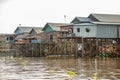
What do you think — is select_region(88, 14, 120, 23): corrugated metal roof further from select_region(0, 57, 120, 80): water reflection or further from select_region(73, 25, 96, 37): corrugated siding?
select_region(0, 57, 120, 80): water reflection

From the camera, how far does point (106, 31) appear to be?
4956 cm

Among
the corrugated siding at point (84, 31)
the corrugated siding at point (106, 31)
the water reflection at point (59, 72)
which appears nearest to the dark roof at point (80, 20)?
the corrugated siding at point (84, 31)

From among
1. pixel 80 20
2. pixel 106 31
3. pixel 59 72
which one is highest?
pixel 80 20

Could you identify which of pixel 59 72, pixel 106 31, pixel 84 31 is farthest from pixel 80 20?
pixel 59 72

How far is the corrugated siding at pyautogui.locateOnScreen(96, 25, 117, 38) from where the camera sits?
161 ft

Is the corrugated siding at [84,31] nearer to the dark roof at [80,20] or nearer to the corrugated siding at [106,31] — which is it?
the corrugated siding at [106,31]

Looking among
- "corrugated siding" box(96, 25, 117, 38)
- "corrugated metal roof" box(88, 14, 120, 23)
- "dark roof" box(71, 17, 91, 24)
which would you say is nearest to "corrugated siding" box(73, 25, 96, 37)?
"corrugated siding" box(96, 25, 117, 38)

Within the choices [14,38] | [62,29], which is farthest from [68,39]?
[14,38]

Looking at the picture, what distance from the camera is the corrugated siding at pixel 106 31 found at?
49.2 metres

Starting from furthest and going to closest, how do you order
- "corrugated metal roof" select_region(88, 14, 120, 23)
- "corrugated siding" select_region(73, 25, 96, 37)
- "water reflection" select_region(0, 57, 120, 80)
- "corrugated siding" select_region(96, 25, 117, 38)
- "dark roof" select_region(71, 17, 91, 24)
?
1. "dark roof" select_region(71, 17, 91, 24)
2. "corrugated metal roof" select_region(88, 14, 120, 23)
3. "corrugated siding" select_region(73, 25, 96, 37)
4. "corrugated siding" select_region(96, 25, 117, 38)
5. "water reflection" select_region(0, 57, 120, 80)

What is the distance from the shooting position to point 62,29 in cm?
5391

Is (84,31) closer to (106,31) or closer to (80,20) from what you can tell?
(80,20)

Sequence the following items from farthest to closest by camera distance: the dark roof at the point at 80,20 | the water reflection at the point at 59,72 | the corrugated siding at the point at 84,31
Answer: the dark roof at the point at 80,20 < the corrugated siding at the point at 84,31 < the water reflection at the point at 59,72

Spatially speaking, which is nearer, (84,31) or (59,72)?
(59,72)
